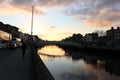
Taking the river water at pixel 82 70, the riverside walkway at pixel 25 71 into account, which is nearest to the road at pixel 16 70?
the riverside walkway at pixel 25 71

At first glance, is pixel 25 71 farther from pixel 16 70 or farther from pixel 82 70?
pixel 82 70

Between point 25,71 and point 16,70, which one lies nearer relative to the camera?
point 25,71

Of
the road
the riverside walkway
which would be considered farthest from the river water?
the riverside walkway

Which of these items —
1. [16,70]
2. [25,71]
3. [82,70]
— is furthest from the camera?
[82,70]

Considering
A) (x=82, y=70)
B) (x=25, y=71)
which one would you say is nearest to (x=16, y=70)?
(x=25, y=71)

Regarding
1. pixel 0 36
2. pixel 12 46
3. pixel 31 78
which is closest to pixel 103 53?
pixel 12 46

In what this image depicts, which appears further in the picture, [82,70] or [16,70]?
[82,70]

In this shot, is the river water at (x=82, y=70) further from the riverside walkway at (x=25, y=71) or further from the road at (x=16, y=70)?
the riverside walkway at (x=25, y=71)

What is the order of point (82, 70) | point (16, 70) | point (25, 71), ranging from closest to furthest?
point (25, 71)
point (16, 70)
point (82, 70)

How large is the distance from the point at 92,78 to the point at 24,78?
29406 mm

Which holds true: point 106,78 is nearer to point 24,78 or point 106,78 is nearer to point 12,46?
point 12,46

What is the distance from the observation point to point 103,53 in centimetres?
10444

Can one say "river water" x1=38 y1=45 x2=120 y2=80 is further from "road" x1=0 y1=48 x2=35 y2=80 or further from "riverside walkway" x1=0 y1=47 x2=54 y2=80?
"riverside walkway" x1=0 y1=47 x2=54 y2=80

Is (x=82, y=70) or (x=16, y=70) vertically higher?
(x=16, y=70)
